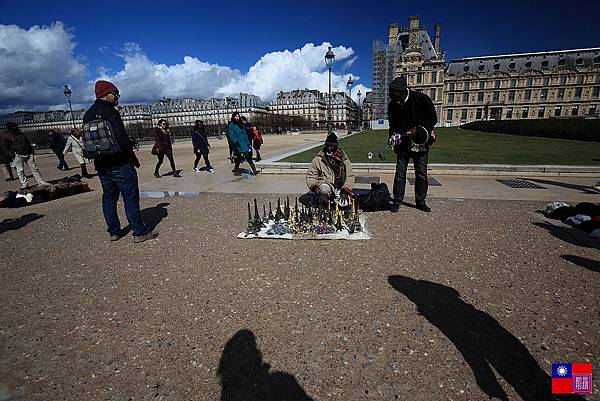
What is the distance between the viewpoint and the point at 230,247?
167 inches

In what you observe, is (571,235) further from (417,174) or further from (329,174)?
(329,174)

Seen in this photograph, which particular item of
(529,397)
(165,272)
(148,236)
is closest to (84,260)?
(148,236)

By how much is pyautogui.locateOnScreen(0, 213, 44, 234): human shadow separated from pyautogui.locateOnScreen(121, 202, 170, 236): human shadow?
2156 millimetres

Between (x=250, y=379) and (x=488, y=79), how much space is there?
3500 inches

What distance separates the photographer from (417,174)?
558 cm

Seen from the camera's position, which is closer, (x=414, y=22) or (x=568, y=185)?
(x=568, y=185)

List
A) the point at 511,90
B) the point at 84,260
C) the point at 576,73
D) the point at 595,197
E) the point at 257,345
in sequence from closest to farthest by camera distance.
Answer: the point at 257,345 < the point at 84,260 < the point at 595,197 < the point at 576,73 < the point at 511,90

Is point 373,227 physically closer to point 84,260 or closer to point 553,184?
point 84,260

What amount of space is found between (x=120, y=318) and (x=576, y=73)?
316ft

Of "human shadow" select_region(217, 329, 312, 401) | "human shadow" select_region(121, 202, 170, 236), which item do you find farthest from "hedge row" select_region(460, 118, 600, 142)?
"human shadow" select_region(217, 329, 312, 401)

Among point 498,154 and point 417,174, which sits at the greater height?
point 417,174

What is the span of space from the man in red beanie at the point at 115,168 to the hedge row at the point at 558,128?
99.4ft

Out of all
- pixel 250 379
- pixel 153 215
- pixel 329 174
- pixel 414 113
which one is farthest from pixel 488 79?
pixel 250 379

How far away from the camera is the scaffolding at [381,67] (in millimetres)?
65438
